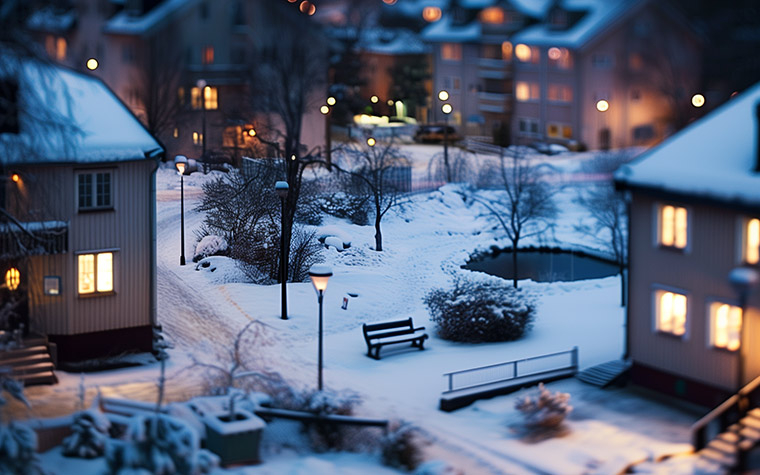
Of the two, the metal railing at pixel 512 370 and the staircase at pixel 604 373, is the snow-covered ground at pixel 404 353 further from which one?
the metal railing at pixel 512 370

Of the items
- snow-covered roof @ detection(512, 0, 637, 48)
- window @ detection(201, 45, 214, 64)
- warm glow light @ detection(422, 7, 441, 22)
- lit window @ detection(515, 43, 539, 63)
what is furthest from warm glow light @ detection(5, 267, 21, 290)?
warm glow light @ detection(422, 7, 441, 22)

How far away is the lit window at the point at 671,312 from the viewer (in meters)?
27.2

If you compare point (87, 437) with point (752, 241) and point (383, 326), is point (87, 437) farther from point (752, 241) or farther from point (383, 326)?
point (752, 241)

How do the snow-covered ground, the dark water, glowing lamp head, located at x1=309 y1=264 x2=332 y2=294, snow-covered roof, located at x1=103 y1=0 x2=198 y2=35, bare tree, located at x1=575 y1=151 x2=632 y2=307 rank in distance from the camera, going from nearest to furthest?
the snow-covered ground, glowing lamp head, located at x1=309 y1=264 x2=332 y2=294, bare tree, located at x1=575 y1=151 x2=632 y2=307, the dark water, snow-covered roof, located at x1=103 y1=0 x2=198 y2=35

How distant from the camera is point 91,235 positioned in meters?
30.4

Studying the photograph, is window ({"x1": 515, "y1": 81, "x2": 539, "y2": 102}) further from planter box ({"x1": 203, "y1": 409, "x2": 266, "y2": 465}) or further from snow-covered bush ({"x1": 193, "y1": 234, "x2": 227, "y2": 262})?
planter box ({"x1": 203, "y1": 409, "x2": 266, "y2": 465})

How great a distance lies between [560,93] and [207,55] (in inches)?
794

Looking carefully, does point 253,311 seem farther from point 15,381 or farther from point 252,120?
point 252,120

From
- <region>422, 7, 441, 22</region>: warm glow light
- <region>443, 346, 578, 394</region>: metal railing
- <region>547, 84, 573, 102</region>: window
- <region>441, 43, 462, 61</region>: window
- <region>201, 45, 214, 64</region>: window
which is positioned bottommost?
<region>443, 346, 578, 394</region>: metal railing

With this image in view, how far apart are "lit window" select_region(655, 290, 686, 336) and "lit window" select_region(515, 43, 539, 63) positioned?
44.8m

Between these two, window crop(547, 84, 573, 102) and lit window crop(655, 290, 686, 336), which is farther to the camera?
window crop(547, 84, 573, 102)

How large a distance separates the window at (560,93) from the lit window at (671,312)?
4245 cm

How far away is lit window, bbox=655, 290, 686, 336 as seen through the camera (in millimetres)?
27188

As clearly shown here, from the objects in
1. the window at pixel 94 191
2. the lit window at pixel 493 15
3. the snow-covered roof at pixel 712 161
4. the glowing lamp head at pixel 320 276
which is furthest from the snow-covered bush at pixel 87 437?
the lit window at pixel 493 15
